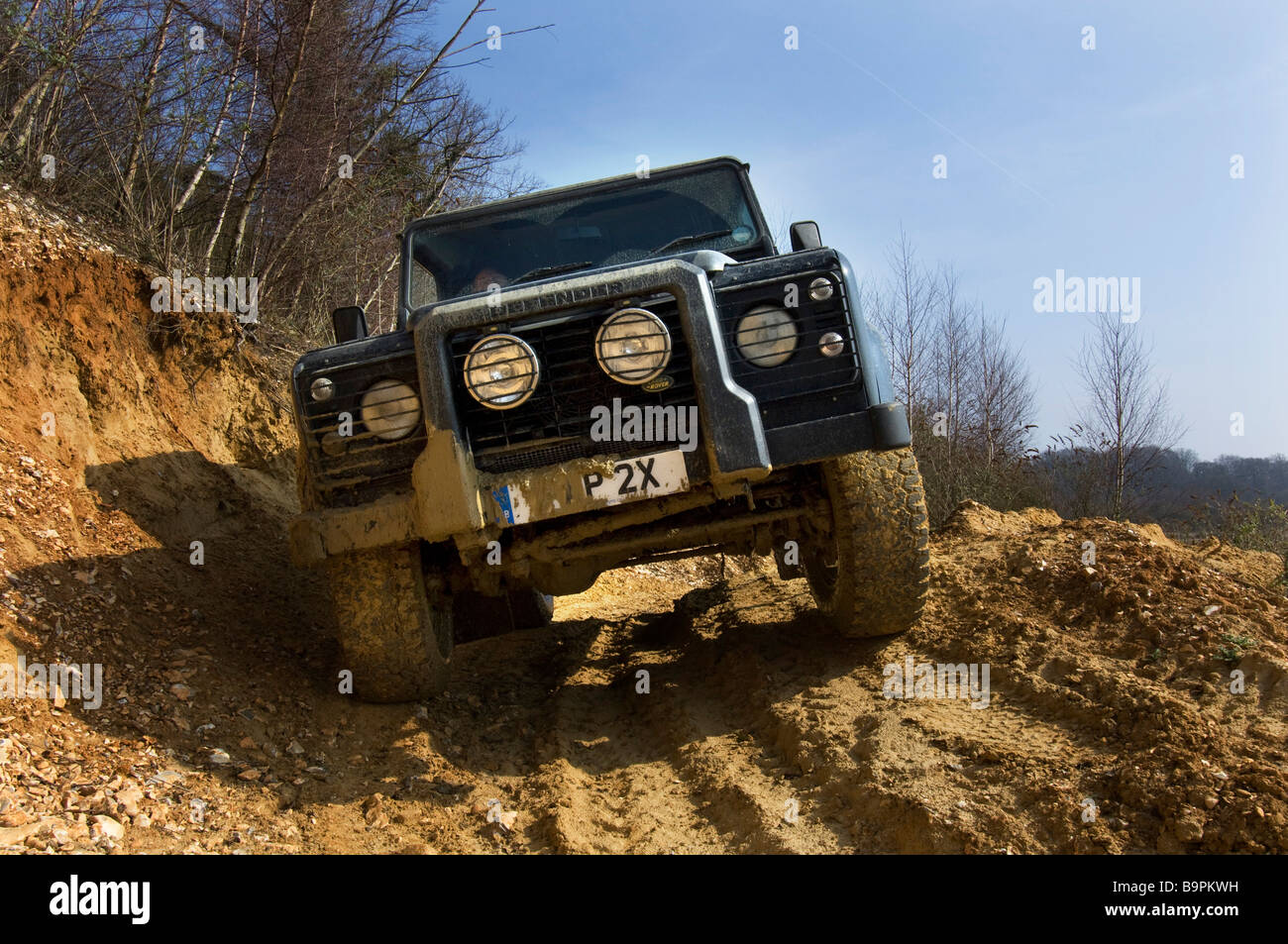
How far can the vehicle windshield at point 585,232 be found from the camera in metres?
4.55

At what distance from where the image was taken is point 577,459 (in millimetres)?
3346

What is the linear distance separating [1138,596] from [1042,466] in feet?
27.4

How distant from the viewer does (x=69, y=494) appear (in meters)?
4.77

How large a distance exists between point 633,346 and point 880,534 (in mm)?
1273

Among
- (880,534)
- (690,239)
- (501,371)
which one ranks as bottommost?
(880,534)

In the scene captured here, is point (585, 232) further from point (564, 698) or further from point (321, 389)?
point (564, 698)

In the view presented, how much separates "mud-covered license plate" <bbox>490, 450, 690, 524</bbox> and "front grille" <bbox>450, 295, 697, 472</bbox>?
12 centimetres

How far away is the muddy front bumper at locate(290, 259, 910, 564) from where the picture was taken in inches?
128

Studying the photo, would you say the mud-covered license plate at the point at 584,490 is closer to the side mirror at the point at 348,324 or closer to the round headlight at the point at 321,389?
the round headlight at the point at 321,389

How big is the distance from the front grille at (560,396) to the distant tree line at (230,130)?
4606mm

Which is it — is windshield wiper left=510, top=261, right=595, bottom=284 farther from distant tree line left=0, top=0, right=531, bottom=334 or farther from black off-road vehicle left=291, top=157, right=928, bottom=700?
distant tree line left=0, top=0, right=531, bottom=334

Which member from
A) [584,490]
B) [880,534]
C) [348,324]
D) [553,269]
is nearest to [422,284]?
[348,324]

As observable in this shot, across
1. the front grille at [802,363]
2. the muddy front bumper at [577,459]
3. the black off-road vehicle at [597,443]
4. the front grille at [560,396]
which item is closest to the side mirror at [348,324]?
the black off-road vehicle at [597,443]

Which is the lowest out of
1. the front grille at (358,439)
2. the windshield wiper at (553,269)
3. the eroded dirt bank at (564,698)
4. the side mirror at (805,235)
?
the eroded dirt bank at (564,698)
